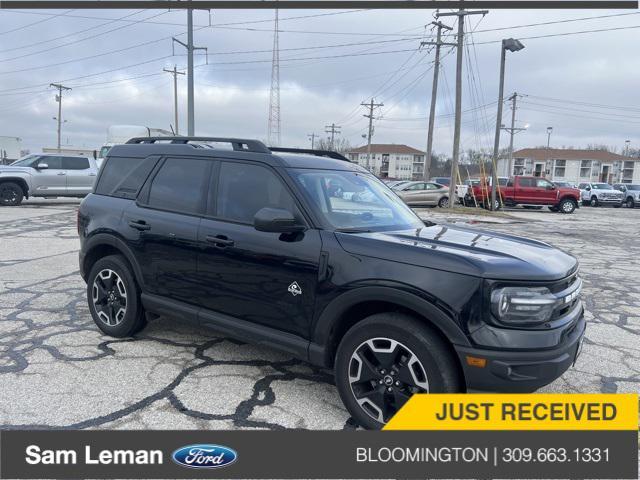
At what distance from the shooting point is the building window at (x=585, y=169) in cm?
10531

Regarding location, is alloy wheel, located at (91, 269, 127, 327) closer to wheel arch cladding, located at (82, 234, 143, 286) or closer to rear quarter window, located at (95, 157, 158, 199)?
wheel arch cladding, located at (82, 234, 143, 286)

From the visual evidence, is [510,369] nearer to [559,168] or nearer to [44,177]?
[44,177]

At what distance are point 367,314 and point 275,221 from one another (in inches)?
34.0

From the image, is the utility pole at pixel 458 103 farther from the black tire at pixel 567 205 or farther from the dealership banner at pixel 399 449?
the dealership banner at pixel 399 449

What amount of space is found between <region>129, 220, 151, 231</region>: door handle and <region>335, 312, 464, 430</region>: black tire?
7.06 ft

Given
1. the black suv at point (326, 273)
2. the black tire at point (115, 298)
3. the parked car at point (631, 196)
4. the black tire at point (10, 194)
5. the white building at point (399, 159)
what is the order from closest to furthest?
the black suv at point (326, 273) → the black tire at point (115, 298) → the black tire at point (10, 194) → the parked car at point (631, 196) → the white building at point (399, 159)

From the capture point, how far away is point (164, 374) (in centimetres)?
383

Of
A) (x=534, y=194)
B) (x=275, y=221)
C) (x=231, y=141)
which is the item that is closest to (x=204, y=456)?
(x=275, y=221)

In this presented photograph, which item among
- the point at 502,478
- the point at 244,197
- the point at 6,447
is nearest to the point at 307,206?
the point at 244,197

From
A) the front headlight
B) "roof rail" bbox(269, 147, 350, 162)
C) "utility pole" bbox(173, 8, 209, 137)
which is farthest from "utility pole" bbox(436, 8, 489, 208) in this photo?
the front headlight

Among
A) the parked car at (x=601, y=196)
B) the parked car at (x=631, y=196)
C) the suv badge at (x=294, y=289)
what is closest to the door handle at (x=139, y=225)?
the suv badge at (x=294, y=289)

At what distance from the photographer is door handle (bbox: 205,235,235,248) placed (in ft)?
12.1

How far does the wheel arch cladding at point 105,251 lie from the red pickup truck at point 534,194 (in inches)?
933

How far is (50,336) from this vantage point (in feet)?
15.0
